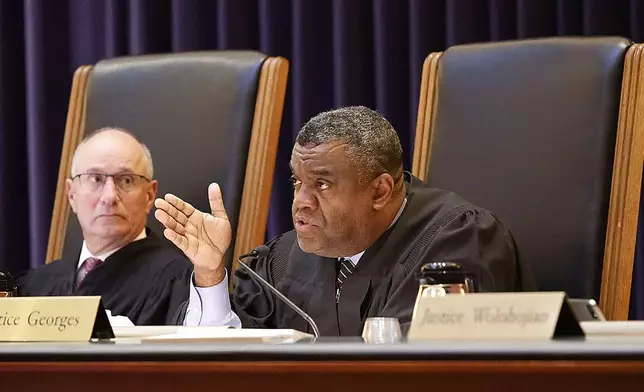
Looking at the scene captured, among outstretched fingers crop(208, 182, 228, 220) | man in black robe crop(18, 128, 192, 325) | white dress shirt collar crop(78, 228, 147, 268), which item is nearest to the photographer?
outstretched fingers crop(208, 182, 228, 220)

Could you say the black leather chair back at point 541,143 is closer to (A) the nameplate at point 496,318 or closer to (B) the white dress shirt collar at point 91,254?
(B) the white dress shirt collar at point 91,254

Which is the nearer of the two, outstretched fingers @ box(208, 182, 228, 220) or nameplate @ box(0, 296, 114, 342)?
nameplate @ box(0, 296, 114, 342)

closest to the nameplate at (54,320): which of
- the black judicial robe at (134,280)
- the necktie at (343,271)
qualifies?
the necktie at (343,271)

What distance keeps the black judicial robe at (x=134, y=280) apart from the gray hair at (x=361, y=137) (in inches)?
24.6

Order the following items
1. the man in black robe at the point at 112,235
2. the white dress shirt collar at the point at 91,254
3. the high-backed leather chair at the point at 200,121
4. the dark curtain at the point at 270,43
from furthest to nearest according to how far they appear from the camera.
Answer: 1. the dark curtain at the point at 270,43
2. the white dress shirt collar at the point at 91,254
3. the man in black robe at the point at 112,235
4. the high-backed leather chair at the point at 200,121

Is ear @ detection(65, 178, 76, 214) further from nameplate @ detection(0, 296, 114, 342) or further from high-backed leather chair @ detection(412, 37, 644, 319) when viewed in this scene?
nameplate @ detection(0, 296, 114, 342)

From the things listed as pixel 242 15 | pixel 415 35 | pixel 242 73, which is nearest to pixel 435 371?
pixel 242 73

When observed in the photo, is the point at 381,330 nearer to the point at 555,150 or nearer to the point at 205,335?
the point at 205,335

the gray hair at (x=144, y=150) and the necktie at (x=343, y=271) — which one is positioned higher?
the gray hair at (x=144, y=150)

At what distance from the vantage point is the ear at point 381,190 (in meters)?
2.19

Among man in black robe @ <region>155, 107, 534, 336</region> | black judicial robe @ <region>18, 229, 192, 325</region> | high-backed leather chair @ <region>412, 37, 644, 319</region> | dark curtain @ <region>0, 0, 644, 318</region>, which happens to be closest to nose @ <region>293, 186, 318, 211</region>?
man in black robe @ <region>155, 107, 534, 336</region>

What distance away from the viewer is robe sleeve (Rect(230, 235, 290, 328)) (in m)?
2.21

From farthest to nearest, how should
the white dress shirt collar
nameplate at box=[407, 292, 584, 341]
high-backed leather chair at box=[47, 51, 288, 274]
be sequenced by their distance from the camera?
the white dress shirt collar < high-backed leather chair at box=[47, 51, 288, 274] < nameplate at box=[407, 292, 584, 341]

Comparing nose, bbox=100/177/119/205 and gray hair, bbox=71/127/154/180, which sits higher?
gray hair, bbox=71/127/154/180
